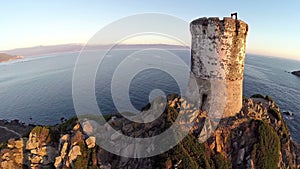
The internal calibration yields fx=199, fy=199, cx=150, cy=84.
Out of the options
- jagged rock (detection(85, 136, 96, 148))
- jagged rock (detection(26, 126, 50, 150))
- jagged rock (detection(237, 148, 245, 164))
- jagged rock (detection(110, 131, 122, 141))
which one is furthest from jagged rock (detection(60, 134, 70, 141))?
jagged rock (detection(237, 148, 245, 164))

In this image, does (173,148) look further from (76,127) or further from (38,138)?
(38,138)

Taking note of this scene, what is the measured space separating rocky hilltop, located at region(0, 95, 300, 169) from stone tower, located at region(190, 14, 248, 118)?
2453 mm

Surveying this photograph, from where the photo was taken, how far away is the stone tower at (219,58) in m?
22.2

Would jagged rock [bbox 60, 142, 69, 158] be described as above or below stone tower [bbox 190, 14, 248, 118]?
below

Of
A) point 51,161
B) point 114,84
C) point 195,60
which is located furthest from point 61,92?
point 195,60

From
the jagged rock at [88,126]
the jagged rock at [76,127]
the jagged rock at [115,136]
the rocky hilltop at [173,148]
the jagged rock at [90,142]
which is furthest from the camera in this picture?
the jagged rock at [76,127]

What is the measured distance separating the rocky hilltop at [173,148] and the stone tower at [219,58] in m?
2.45

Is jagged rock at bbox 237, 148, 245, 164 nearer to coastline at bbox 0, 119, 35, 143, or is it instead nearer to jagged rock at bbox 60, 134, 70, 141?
jagged rock at bbox 60, 134, 70, 141

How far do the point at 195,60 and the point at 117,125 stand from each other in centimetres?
1255

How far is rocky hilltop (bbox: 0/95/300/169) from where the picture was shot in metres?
20.5

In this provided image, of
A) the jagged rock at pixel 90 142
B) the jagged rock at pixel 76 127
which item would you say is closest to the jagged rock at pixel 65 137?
the jagged rock at pixel 76 127

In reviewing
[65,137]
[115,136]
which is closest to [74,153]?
[65,137]

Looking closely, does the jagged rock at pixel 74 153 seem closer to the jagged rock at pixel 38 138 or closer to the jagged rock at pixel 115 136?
the jagged rock at pixel 115 136

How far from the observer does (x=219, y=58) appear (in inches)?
897
